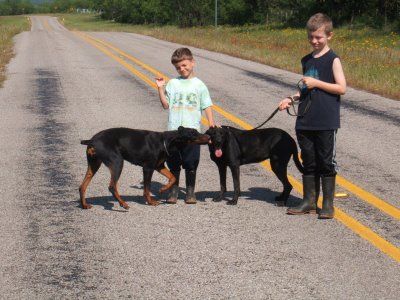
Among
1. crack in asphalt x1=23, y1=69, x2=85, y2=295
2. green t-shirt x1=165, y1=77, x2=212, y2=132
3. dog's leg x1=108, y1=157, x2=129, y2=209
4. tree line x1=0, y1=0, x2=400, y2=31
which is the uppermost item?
green t-shirt x1=165, y1=77, x2=212, y2=132

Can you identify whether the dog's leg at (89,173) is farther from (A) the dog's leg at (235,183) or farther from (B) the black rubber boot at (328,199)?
(B) the black rubber boot at (328,199)

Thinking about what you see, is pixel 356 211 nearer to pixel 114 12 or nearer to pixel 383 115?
pixel 383 115

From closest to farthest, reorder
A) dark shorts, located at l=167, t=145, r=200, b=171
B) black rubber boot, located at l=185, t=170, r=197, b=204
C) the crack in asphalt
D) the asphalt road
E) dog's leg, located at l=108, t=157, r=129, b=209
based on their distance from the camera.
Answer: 1. the asphalt road
2. the crack in asphalt
3. dog's leg, located at l=108, t=157, r=129, b=209
4. dark shorts, located at l=167, t=145, r=200, b=171
5. black rubber boot, located at l=185, t=170, r=197, b=204

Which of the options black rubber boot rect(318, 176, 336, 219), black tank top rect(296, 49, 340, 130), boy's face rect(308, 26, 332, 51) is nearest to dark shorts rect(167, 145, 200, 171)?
black tank top rect(296, 49, 340, 130)

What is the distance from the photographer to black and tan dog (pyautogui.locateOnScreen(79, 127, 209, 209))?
21.3 ft

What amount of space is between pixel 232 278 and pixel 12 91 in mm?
12665

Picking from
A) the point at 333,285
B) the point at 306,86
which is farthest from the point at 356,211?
the point at 333,285

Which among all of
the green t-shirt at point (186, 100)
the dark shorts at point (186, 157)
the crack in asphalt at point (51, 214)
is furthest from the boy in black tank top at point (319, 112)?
the crack in asphalt at point (51, 214)

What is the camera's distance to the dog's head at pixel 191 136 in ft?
21.3

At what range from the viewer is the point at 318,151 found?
6.36m

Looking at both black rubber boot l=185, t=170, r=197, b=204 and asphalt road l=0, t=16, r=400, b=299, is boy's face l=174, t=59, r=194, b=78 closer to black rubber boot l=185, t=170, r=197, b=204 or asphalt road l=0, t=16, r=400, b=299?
black rubber boot l=185, t=170, r=197, b=204

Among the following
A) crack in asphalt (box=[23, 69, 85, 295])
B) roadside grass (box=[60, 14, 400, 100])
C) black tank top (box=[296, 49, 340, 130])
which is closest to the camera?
crack in asphalt (box=[23, 69, 85, 295])

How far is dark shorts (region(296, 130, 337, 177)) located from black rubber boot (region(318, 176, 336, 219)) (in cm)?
6

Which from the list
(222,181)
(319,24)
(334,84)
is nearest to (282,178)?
(222,181)
